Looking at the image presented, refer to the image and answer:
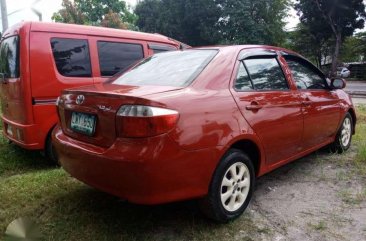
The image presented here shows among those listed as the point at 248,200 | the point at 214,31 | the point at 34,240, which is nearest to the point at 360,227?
the point at 248,200

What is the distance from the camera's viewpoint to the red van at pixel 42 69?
4633 mm

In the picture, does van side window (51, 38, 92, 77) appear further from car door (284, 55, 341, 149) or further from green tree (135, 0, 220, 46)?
green tree (135, 0, 220, 46)

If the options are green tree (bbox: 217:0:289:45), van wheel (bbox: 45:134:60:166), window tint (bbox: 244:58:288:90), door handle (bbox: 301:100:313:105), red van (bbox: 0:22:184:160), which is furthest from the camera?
green tree (bbox: 217:0:289:45)

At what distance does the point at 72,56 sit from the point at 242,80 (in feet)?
8.69

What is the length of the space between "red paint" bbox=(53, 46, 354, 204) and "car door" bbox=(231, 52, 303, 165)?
10mm

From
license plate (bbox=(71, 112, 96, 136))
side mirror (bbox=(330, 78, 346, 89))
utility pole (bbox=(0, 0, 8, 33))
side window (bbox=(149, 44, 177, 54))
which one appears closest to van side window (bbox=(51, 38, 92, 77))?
side window (bbox=(149, 44, 177, 54))

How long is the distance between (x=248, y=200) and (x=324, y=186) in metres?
1.17

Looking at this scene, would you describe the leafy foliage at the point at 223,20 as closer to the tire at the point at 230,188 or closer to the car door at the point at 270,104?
the car door at the point at 270,104

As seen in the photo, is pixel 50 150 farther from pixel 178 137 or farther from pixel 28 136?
pixel 178 137

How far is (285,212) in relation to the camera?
3.41 m

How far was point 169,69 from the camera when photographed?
3.45 m

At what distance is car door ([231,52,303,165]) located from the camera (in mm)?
3348

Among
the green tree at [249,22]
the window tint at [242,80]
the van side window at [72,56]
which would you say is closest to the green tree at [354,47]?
the green tree at [249,22]

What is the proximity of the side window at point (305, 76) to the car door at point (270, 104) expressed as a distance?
305 mm
